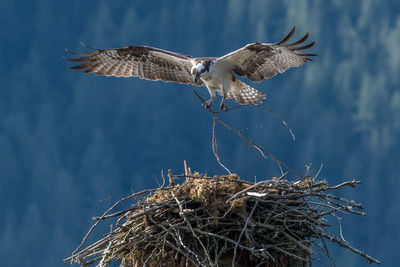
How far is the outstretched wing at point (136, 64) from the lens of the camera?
7608mm

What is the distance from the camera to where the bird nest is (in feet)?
15.1

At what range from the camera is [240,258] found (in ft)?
15.5

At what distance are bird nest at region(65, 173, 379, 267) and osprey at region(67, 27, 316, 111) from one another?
5.73 feet

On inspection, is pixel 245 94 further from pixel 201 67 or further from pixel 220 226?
pixel 220 226

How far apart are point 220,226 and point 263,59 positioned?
2.88 meters

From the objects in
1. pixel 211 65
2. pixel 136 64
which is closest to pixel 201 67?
pixel 211 65

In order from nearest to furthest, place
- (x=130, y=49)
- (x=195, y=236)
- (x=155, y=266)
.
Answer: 1. (x=195, y=236)
2. (x=155, y=266)
3. (x=130, y=49)

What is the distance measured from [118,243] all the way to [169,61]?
3.48 metres

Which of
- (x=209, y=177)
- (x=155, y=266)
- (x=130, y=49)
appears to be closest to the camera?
(x=155, y=266)

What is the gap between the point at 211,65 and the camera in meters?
6.85

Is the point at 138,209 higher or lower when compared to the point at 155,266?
higher

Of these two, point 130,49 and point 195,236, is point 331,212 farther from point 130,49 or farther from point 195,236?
point 130,49

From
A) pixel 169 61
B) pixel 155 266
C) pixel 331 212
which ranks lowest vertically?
pixel 155 266

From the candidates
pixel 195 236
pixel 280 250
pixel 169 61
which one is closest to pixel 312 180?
pixel 280 250
